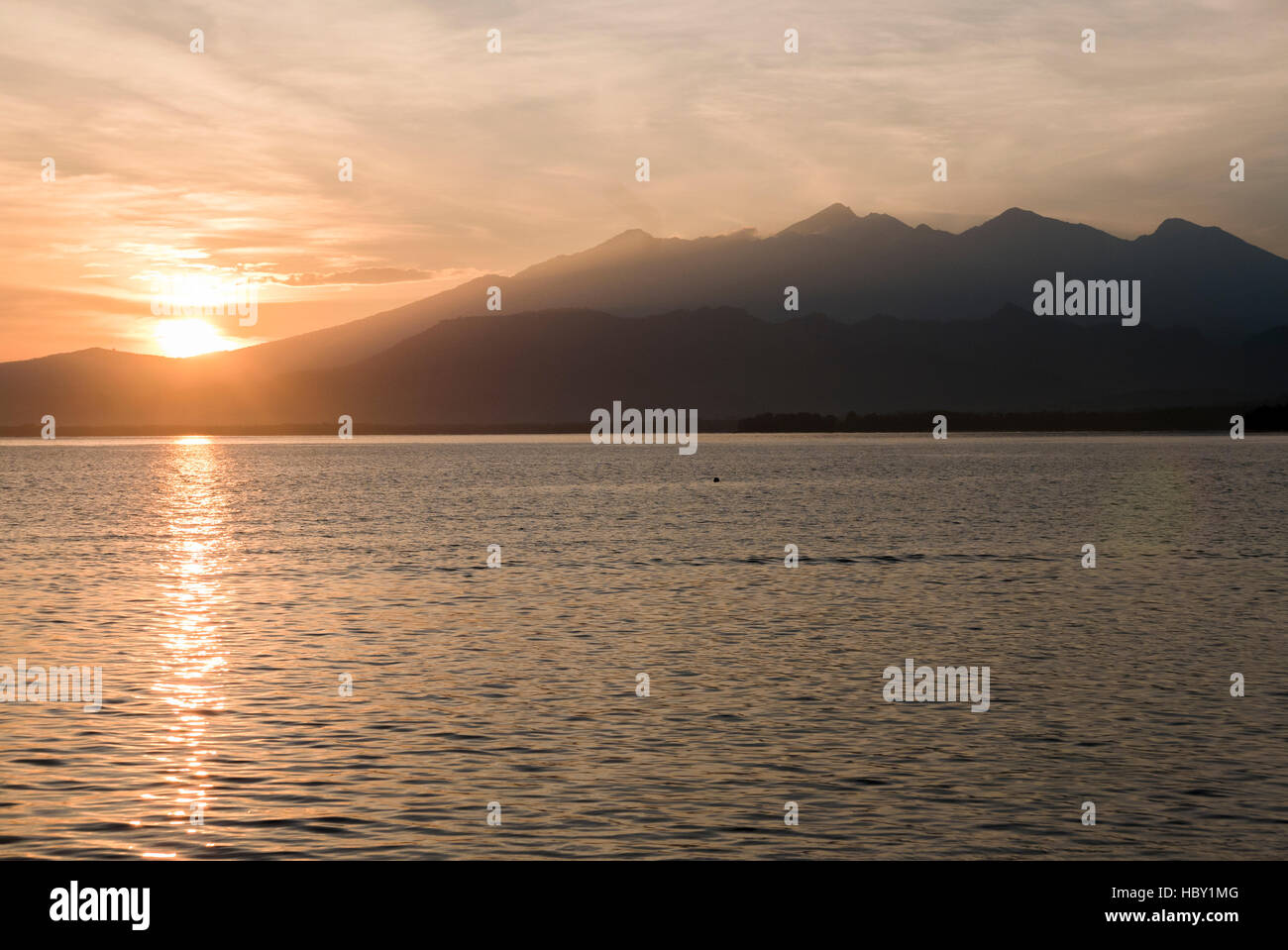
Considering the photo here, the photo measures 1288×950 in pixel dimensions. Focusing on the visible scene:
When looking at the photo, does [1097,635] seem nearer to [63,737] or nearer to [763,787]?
[763,787]

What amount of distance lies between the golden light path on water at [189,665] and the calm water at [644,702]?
0.39 feet

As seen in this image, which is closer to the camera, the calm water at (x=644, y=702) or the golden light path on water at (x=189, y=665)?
the calm water at (x=644, y=702)

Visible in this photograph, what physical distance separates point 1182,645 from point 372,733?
2216cm

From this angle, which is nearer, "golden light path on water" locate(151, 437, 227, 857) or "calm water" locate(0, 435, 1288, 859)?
"calm water" locate(0, 435, 1288, 859)

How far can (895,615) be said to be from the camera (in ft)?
140

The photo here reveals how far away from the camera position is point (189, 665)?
106 ft

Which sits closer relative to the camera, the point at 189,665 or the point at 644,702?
the point at 644,702

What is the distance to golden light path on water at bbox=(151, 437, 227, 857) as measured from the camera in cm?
2067

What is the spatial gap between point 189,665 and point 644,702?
38.9 ft

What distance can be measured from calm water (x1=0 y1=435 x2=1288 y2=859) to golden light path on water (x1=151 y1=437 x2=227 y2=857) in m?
0.12

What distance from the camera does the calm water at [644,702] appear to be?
1884 centimetres

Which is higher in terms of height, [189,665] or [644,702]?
[189,665]

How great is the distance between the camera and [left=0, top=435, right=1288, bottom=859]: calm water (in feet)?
61.8
